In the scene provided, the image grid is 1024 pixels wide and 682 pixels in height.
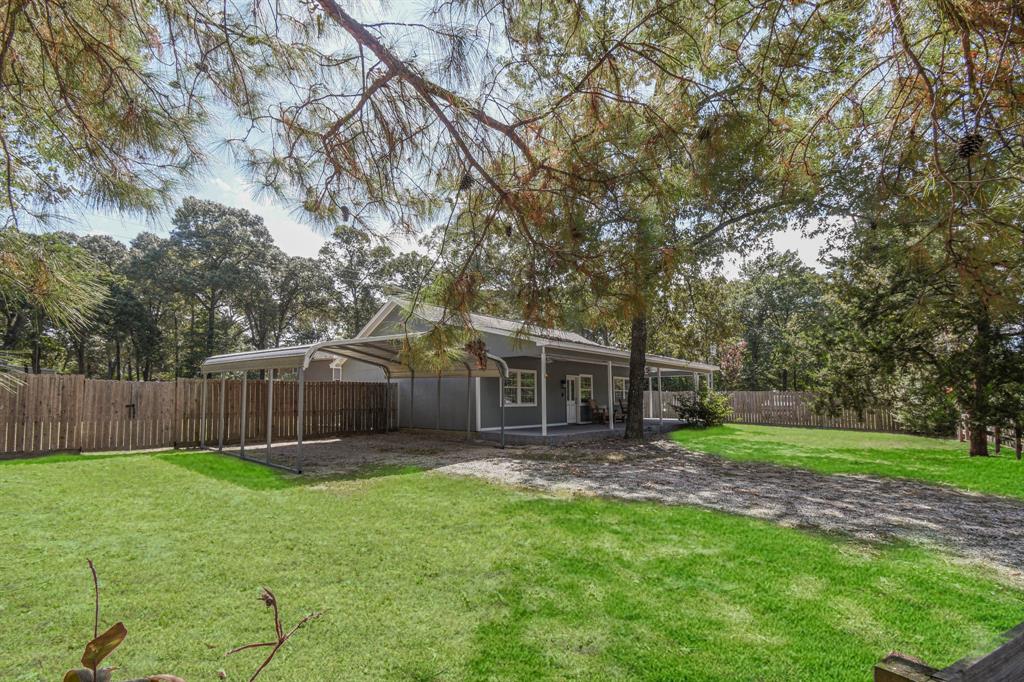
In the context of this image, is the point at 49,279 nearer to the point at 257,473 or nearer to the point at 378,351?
the point at 257,473

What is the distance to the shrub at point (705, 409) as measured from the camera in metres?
17.3

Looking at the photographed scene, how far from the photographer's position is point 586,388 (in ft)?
58.5

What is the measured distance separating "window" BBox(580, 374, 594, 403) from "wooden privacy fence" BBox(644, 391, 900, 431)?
137 inches

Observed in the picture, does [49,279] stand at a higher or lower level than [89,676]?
higher

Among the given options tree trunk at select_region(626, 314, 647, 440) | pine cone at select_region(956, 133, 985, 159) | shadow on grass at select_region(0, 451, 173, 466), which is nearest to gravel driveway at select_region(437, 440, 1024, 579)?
tree trunk at select_region(626, 314, 647, 440)

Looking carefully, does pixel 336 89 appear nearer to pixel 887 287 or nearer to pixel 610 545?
pixel 610 545

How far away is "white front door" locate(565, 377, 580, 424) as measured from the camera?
54.8ft

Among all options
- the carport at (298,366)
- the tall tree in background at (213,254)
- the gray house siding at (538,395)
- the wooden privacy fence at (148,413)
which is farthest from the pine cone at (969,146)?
the tall tree in background at (213,254)

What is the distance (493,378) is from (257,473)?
7199 mm

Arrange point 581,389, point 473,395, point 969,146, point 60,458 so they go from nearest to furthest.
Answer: point 969,146 < point 60,458 < point 473,395 < point 581,389

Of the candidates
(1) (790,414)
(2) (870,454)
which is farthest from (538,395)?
(1) (790,414)

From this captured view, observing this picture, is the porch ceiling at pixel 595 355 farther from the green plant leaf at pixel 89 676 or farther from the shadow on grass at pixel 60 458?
the green plant leaf at pixel 89 676

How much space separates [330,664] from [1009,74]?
4721 millimetres

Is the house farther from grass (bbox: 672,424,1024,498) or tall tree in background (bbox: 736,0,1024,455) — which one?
tall tree in background (bbox: 736,0,1024,455)
